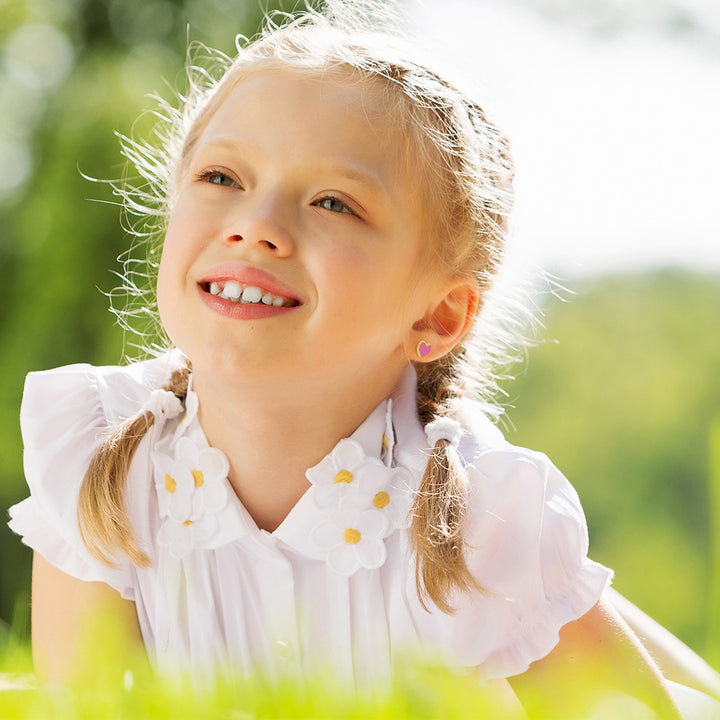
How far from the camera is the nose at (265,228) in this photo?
0.95 m

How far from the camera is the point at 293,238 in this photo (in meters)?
0.97

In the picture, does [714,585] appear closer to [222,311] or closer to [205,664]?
[222,311]

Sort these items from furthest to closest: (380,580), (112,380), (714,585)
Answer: (112,380), (380,580), (714,585)

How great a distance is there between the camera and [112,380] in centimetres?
125

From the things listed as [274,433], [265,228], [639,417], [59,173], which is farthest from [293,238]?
[639,417]

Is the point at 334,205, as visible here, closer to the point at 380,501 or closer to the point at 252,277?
the point at 252,277

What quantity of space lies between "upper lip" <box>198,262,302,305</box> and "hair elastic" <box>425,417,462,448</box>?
26cm

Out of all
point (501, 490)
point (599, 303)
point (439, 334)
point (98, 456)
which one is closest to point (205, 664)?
point (98, 456)

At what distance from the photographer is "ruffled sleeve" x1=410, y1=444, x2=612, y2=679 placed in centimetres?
105

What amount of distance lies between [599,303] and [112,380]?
199 inches

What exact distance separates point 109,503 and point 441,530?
405 millimetres

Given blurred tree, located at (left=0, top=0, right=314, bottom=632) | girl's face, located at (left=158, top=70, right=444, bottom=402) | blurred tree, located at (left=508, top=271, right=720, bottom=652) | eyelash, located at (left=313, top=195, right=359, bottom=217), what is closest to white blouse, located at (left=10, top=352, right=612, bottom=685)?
girl's face, located at (left=158, top=70, right=444, bottom=402)

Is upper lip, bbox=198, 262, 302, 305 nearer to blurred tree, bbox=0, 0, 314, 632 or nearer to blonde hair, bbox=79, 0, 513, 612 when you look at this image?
blonde hair, bbox=79, 0, 513, 612

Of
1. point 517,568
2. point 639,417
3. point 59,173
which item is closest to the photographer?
point 517,568
